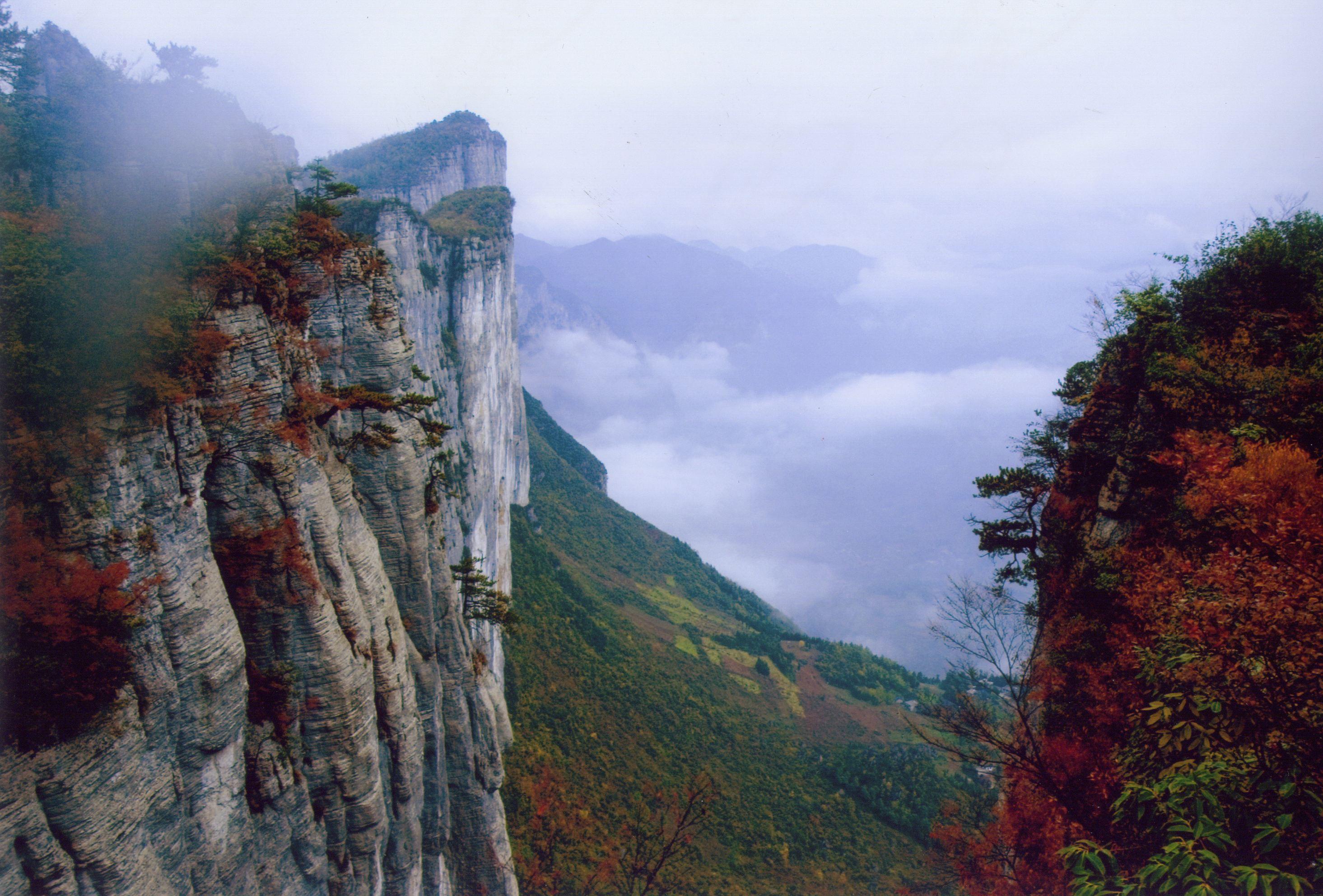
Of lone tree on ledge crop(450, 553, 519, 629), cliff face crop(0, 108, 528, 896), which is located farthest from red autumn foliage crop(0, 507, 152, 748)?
lone tree on ledge crop(450, 553, 519, 629)

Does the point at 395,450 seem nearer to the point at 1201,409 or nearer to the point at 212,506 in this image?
the point at 212,506

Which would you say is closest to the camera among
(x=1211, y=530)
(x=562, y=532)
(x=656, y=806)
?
(x=1211, y=530)

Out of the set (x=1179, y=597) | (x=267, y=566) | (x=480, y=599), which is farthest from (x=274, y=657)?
(x=1179, y=597)

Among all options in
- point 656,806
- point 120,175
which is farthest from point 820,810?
point 120,175

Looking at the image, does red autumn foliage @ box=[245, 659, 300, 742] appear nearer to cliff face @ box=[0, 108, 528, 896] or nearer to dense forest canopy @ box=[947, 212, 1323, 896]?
cliff face @ box=[0, 108, 528, 896]

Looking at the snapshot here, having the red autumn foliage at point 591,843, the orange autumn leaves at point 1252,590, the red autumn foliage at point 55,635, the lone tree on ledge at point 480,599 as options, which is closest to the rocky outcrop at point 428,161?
the lone tree on ledge at point 480,599

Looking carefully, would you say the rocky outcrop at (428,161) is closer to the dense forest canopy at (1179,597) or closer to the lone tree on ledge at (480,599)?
the lone tree on ledge at (480,599)

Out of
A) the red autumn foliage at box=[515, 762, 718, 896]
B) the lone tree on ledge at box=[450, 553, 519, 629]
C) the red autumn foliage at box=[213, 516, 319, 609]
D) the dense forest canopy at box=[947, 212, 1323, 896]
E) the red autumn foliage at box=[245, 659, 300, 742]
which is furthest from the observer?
the red autumn foliage at box=[515, 762, 718, 896]
